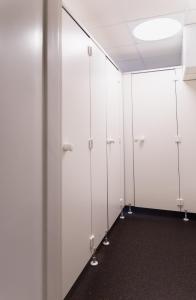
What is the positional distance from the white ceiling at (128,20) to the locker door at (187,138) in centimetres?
54

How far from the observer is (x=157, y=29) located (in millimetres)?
2668

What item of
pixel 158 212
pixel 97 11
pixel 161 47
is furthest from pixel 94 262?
pixel 161 47

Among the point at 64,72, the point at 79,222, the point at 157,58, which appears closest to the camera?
the point at 64,72

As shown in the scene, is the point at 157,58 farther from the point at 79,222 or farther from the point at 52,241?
the point at 52,241

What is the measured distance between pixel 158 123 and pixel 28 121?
279cm

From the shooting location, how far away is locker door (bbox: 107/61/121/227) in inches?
A: 105

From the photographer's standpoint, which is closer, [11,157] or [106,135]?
[11,157]

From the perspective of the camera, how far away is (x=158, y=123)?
10.8ft

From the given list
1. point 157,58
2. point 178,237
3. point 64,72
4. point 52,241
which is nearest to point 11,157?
point 52,241

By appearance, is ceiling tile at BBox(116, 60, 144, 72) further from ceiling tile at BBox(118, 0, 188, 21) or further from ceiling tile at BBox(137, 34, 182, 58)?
ceiling tile at BBox(118, 0, 188, 21)

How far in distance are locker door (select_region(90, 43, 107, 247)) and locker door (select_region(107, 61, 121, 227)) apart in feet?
0.67

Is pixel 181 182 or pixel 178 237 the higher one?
pixel 181 182

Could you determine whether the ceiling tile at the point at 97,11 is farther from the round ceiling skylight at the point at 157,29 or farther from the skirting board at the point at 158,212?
the skirting board at the point at 158,212

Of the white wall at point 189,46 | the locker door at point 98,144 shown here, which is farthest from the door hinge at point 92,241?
the white wall at point 189,46
